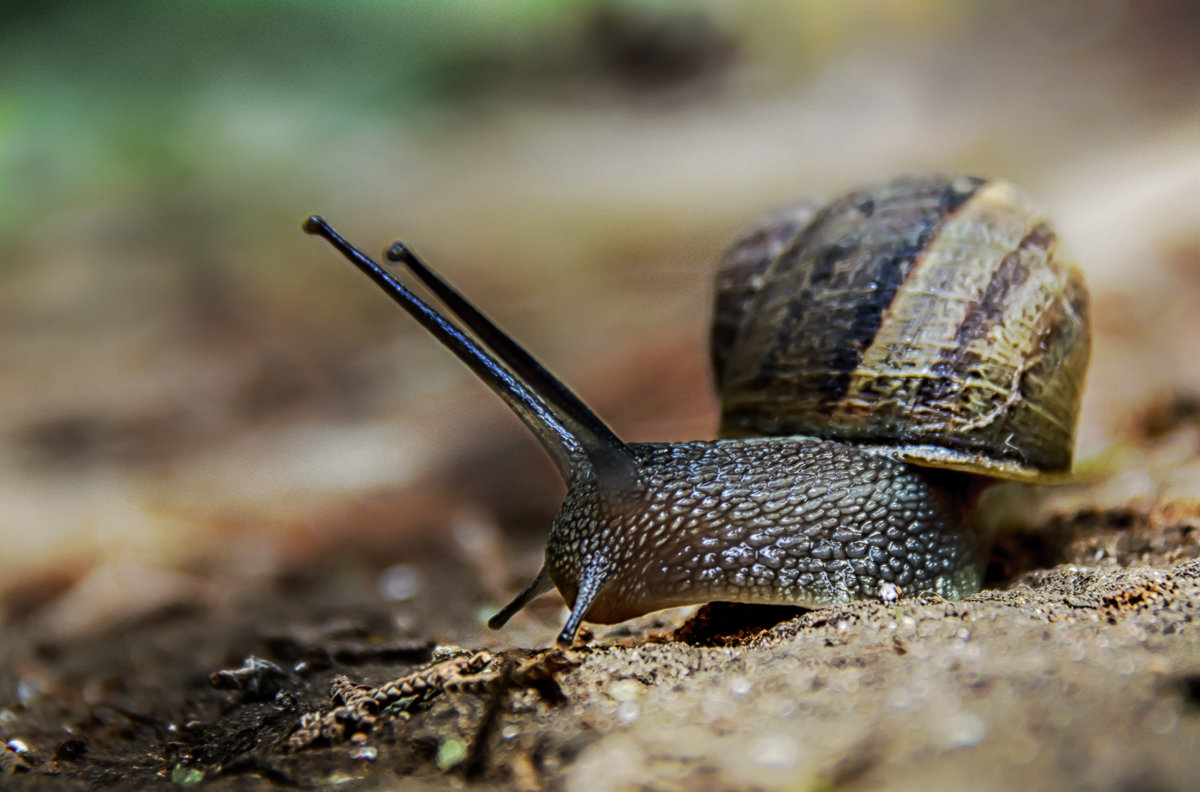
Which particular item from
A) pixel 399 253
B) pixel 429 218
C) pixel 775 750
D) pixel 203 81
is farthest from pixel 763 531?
pixel 203 81

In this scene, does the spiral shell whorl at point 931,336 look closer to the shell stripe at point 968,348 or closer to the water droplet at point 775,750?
the shell stripe at point 968,348

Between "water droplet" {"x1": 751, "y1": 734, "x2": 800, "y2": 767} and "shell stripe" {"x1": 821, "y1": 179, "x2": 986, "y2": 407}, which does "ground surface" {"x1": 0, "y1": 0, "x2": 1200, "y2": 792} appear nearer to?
"water droplet" {"x1": 751, "y1": 734, "x2": 800, "y2": 767}

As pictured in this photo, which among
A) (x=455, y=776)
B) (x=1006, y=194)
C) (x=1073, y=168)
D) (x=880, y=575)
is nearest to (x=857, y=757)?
(x=455, y=776)

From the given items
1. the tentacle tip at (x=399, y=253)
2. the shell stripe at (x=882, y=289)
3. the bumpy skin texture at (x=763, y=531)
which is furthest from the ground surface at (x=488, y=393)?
the tentacle tip at (x=399, y=253)

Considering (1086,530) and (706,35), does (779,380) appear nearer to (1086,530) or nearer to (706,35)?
(1086,530)

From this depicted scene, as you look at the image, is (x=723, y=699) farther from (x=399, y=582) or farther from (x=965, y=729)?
(x=399, y=582)

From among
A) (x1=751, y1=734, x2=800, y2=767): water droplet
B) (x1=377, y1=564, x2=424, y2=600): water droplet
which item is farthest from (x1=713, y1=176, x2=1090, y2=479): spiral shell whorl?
(x1=377, y1=564, x2=424, y2=600): water droplet
